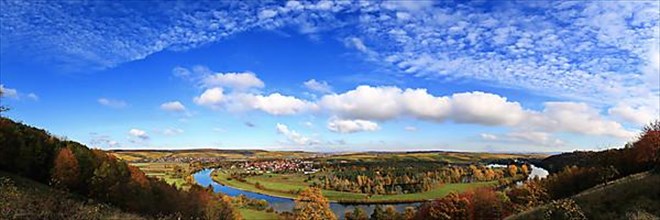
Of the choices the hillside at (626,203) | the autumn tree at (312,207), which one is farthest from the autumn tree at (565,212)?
the autumn tree at (312,207)

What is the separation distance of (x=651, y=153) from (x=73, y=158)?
6747 cm

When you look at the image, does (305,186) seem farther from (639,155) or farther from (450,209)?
(639,155)

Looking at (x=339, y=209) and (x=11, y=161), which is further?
(x=339, y=209)

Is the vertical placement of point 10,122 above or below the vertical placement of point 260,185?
above

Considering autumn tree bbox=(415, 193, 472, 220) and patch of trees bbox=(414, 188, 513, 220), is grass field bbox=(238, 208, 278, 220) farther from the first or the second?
patch of trees bbox=(414, 188, 513, 220)

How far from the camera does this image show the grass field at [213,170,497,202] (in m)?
133

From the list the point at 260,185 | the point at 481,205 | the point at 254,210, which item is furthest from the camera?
the point at 260,185

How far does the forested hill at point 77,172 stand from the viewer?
157 feet

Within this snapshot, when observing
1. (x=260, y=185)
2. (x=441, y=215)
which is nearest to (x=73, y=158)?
(x=441, y=215)

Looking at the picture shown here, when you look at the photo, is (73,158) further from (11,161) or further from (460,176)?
(460,176)

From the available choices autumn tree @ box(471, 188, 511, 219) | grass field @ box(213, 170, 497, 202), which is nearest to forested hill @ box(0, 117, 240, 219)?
autumn tree @ box(471, 188, 511, 219)

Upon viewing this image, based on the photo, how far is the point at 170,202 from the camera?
5475cm

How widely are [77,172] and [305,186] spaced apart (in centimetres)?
11050

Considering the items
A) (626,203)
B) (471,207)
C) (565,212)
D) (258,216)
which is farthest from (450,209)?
(565,212)
